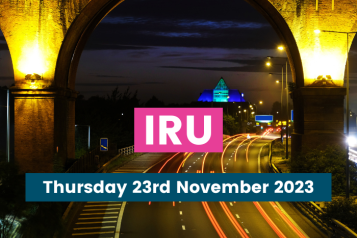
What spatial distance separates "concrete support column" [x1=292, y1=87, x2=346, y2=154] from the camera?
29.7 metres

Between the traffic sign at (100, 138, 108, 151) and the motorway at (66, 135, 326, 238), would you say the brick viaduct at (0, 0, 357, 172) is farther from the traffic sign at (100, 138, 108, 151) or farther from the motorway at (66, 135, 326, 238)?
the traffic sign at (100, 138, 108, 151)

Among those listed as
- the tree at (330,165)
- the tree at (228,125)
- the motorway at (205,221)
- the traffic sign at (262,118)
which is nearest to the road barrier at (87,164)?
the motorway at (205,221)

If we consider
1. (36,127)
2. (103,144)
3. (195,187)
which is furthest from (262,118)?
(195,187)

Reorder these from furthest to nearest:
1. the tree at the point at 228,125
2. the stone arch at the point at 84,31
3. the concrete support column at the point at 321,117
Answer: the tree at the point at 228,125
the stone arch at the point at 84,31
the concrete support column at the point at 321,117

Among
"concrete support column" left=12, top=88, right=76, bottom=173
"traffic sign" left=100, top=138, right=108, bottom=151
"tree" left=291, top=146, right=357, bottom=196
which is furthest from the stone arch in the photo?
"traffic sign" left=100, top=138, right=108, bottom=151

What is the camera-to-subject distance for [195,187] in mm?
15719

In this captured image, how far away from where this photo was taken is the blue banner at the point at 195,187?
50.3 ft

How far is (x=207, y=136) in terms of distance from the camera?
2952cm

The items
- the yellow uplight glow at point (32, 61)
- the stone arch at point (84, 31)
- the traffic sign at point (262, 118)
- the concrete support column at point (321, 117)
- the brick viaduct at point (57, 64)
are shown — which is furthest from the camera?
the traffic sign at point (262, 118)

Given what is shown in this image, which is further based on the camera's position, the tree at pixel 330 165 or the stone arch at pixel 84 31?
the stone arch at pixel 84 31

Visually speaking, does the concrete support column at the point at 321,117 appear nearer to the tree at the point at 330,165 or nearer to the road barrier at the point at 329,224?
the tree at the point at 330,165

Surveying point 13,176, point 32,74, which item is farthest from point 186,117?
point 13,176

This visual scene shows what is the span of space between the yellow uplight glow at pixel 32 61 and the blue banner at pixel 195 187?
1666cm

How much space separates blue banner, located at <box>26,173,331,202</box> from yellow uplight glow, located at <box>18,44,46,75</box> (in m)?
16.7
